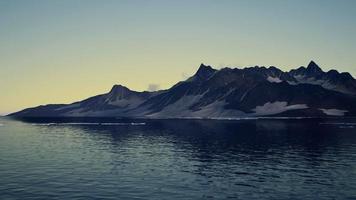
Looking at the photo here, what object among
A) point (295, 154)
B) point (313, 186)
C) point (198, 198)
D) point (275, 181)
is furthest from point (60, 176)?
point (295, 154)

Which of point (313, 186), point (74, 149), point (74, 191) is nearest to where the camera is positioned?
point (74, 191)

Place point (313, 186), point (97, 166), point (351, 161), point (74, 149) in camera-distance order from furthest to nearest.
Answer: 1. point (74, 149)
2. point (351, 161)
3. point (97, 166)
4. point (313, 186)

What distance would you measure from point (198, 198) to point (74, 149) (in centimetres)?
7069

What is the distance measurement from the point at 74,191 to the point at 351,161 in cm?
6189

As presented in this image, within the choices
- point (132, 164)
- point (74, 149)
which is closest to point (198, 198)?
point (132, 164)

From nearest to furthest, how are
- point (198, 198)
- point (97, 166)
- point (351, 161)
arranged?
1. point (198, 198)
2. point (97, 166)
3. point (351, 161)

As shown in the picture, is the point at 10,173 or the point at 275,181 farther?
the point at 10,173

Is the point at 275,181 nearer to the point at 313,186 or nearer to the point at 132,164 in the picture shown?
the point at 313,186

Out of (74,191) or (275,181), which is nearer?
(74,191)

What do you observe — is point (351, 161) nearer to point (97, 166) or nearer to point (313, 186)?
point (313, 186)

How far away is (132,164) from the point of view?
83188 mm

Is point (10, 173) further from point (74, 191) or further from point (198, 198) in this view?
point (198, 198)

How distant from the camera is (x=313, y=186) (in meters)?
59.8

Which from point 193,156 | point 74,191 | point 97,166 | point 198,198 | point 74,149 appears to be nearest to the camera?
point 198,198
